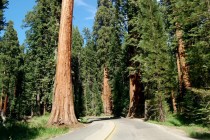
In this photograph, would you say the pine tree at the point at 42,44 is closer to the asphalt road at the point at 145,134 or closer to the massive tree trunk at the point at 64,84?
the massive tree trunk at the point at 64,84

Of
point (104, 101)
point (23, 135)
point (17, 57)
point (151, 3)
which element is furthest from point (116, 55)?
point (23, 135)

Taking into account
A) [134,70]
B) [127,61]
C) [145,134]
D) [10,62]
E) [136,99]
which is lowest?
[145,134]

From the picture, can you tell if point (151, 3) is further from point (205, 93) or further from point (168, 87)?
point (205, 93)

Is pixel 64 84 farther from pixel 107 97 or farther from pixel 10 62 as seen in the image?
pixel 107 97

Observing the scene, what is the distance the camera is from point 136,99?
38562mm

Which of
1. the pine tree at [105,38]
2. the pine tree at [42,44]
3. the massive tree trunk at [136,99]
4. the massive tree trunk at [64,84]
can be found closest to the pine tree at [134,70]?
the massive tree trunk at [136,99]

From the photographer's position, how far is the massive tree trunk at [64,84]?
74.5 ft

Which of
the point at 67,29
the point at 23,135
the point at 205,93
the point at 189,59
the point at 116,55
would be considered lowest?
the point at 23,135

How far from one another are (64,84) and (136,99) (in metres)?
16.6

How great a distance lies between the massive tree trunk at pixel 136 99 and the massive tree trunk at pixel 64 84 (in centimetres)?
1585

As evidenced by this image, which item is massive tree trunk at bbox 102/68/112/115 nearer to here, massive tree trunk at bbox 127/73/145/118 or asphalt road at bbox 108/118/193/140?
massive tree trunk at bbox 127/73/145/118

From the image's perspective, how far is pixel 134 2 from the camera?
37.5 metres

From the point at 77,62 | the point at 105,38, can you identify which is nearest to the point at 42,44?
the point at 105,38

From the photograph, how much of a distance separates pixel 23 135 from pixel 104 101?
177 feet
